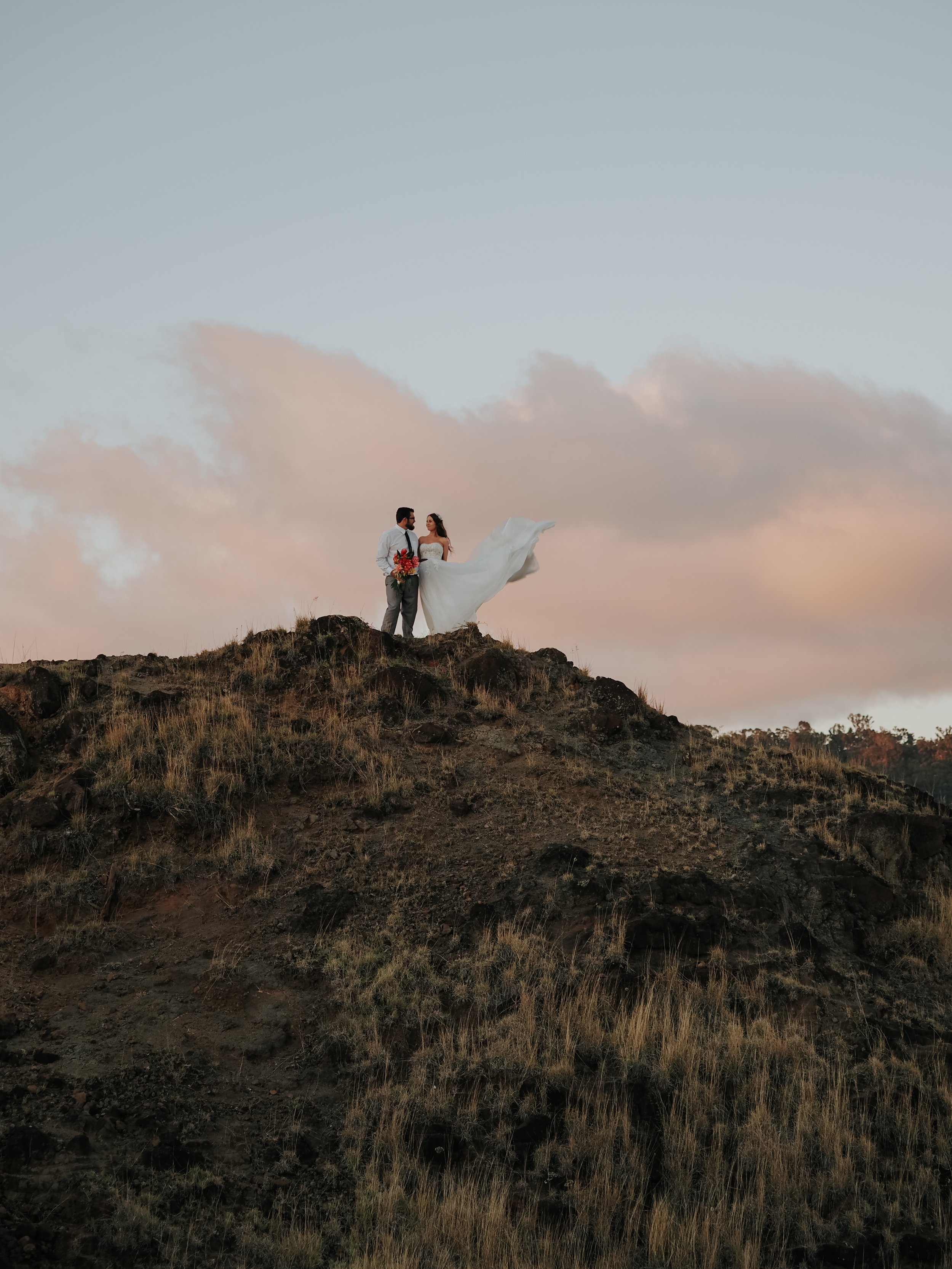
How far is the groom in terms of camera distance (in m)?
15.9

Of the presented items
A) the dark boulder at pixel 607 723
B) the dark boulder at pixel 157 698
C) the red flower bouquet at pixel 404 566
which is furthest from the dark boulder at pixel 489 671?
the dark boulder at pixel 157 698

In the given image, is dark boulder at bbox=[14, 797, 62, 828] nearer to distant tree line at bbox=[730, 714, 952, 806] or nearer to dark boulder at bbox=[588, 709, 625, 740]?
dark boulder at bbox=[588, 709, 625, 740]

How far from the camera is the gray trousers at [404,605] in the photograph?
1614cm

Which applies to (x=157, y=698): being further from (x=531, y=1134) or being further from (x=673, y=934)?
(x=531, y=1134)

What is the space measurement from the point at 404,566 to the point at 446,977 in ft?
25.1

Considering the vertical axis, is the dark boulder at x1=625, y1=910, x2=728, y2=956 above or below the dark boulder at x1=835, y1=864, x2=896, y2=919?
below

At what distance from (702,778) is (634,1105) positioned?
6.28 meters

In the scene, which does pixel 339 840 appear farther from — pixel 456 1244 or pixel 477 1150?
pixel 456 1244

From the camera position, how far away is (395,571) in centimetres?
1589

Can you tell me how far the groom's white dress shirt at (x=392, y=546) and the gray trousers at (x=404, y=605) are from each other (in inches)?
8.7

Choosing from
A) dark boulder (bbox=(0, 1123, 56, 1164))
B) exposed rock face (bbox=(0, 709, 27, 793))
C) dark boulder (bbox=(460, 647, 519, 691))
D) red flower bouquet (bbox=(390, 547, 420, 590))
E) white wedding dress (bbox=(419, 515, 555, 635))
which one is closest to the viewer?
dark boulder (bbox=(0, 1123, 56, 1164))

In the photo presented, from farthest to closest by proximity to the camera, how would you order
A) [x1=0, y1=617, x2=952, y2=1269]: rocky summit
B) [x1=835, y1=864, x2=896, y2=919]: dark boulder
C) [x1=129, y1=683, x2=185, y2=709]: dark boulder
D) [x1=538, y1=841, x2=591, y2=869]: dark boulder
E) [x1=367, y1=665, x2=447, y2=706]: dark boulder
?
[x1=367, y1=665, x2=447, y2=706]: dark boulder → [x1=129, y1=683, x2=185, y2=709]: dark boulder → [x1=835, y1=864, x2=896, y2=919]: dark boulder → [x1=538, y1=841, x2=591, y2=869]: dark boulder → [x1=0, y1=617, x2=952, y2=1269]: rocky summit

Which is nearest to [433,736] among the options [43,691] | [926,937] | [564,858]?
[564,858]

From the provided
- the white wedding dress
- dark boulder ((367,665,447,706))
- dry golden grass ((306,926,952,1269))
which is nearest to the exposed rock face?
dark boulder ((367,665,447,706))
